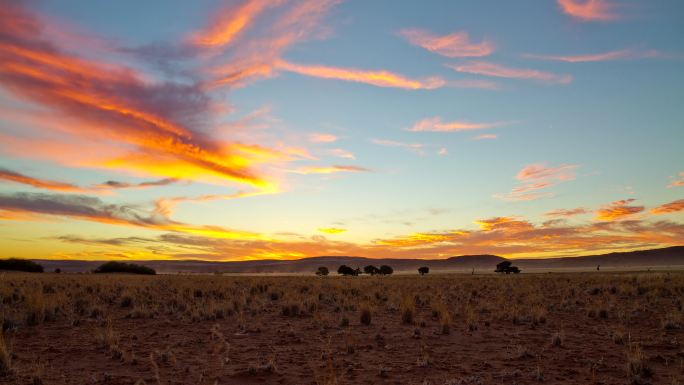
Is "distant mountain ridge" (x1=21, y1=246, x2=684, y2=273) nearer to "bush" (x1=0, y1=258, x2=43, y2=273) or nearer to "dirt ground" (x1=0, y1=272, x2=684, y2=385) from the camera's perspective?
"bush" (x1=0, y1=258, x2=43, y2=273)

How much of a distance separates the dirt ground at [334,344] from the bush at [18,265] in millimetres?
73648

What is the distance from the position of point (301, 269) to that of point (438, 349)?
180 metres

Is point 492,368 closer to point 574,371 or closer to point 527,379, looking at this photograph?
point 527,379

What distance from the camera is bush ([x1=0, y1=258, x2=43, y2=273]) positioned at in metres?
82.3

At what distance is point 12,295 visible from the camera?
2211cm

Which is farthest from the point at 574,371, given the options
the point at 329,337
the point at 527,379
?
the point at 329,337

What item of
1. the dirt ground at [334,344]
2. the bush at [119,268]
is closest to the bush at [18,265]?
the bush at [119,268]

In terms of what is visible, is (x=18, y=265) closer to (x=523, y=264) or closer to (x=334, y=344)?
(x=334, y=344)

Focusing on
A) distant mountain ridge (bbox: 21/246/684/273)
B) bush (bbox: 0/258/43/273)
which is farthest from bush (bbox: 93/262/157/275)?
distant mountain ridge (bbox: 21/246/684/273)

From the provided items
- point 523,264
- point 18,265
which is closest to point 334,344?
point 18,265

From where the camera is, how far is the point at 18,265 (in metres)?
82.9

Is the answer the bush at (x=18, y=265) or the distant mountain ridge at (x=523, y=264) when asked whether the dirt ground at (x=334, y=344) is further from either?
the distant mountain ridge at (x=523, y=264)

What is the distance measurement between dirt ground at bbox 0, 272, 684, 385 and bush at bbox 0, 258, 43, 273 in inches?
2900

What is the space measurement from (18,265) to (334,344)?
89.3 m
